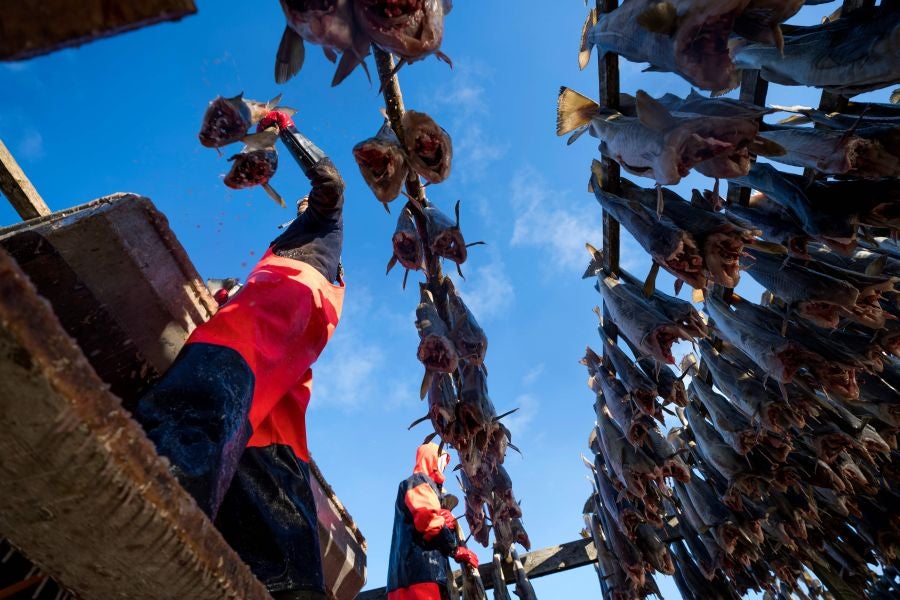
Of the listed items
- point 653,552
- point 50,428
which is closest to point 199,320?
point 50,428

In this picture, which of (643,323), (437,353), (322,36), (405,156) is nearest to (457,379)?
(437,353)

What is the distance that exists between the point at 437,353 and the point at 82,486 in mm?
2853

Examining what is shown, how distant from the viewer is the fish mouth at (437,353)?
12.2 ft

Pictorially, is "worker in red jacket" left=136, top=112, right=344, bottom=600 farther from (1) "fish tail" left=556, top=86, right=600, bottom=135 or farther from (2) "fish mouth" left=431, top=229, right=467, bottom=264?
(1) "fish tail" left=556, top=86, right=600, bottom=135

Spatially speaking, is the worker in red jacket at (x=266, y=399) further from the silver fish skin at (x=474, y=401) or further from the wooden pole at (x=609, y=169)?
the wooden pole at (x=609, y=169)

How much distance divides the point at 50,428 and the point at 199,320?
2335 mm

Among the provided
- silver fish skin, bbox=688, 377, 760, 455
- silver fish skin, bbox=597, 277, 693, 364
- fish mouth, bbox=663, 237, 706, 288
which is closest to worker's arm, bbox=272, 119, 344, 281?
fish mouth, bbox=663, 237, 706, 288

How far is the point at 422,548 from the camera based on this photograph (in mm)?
5785

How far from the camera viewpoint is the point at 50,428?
0.89 m

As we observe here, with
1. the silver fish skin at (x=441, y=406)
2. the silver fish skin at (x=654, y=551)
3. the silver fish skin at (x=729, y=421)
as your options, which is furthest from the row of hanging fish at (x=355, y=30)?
the silver fish skin at (x=654, y=551)

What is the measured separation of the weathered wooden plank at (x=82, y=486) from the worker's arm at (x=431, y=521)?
461 cm

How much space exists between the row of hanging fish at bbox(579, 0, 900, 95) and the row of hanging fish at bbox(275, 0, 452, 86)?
5.20 feet

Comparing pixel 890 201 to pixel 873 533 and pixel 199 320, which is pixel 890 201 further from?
pixel 873 533

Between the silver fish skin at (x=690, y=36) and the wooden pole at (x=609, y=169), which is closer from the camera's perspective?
the silver fish skin at (x=690, y=36)
